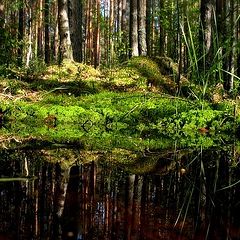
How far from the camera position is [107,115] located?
22.1ft

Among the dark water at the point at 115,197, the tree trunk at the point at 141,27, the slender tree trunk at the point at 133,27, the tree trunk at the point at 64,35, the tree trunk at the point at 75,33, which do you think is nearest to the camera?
the dark water at the point at 115,197

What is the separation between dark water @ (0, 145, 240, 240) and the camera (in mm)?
2010

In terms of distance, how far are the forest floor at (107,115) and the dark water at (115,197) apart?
1041 millimetres

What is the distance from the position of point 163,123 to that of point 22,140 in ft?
8.92

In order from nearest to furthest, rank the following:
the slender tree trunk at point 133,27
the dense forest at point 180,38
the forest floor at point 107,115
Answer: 1. the dense forest at point 180,38
2. the forest floor at point 107,115
3. the slender tree trunk at point 133,27

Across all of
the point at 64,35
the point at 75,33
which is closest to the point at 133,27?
the point at 75,33

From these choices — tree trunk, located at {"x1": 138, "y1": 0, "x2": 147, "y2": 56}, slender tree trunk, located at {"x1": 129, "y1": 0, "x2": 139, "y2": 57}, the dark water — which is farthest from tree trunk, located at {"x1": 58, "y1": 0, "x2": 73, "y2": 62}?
the dark water

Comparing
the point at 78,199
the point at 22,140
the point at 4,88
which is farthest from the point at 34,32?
the point at 78,199

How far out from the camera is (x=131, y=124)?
6.78 meters

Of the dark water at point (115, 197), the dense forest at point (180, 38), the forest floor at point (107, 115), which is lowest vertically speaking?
the dark water at point (115, 197)

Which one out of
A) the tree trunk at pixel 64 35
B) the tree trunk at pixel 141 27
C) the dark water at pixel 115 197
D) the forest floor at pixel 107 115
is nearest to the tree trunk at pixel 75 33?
the tree trunk at pixel 64 35

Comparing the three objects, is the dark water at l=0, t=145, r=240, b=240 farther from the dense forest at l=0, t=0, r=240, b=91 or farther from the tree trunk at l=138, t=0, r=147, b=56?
the tree trunk at l=138, t=0, r=147, b=56

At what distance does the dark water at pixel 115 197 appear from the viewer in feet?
6.59

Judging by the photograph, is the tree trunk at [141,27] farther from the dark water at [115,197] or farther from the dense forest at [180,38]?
the dark water at [115,197]
